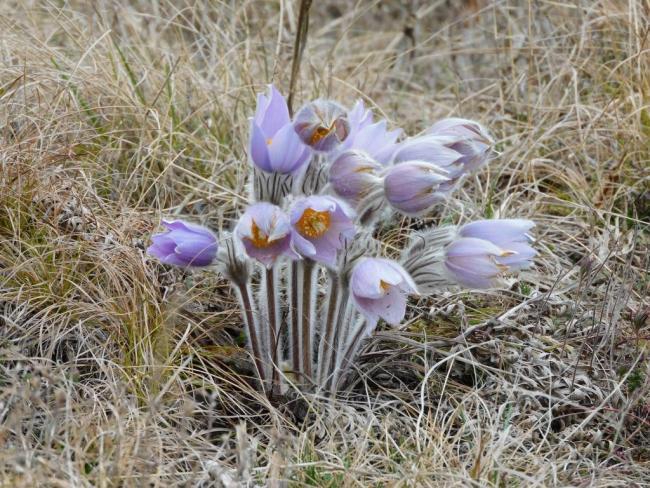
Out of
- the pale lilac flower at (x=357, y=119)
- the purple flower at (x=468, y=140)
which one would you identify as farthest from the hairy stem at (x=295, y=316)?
the purple flower at (x=468, y=140)

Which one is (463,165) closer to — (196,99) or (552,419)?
(552,419)

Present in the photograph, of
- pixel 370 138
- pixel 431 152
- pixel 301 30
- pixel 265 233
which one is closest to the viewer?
pixel 265 233

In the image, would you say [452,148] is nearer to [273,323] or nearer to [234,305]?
[273,323]

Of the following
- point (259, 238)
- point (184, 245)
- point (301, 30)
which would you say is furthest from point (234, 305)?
point (301, 30)

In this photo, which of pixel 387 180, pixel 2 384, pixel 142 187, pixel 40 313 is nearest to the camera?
pixel 387 180

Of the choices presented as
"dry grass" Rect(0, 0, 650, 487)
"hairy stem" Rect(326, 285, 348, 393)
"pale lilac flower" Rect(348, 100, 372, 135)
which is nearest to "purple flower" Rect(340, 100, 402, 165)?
"pale lilac flower" Rect(348, 100, 372, 135)

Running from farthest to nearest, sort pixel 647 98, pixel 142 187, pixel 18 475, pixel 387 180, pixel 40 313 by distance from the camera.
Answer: pixel 647 98 < pixel 142 187 < pixel 40 313 < pixel 387 180 < pixel 18 475

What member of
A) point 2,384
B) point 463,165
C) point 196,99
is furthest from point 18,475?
point 196,99
